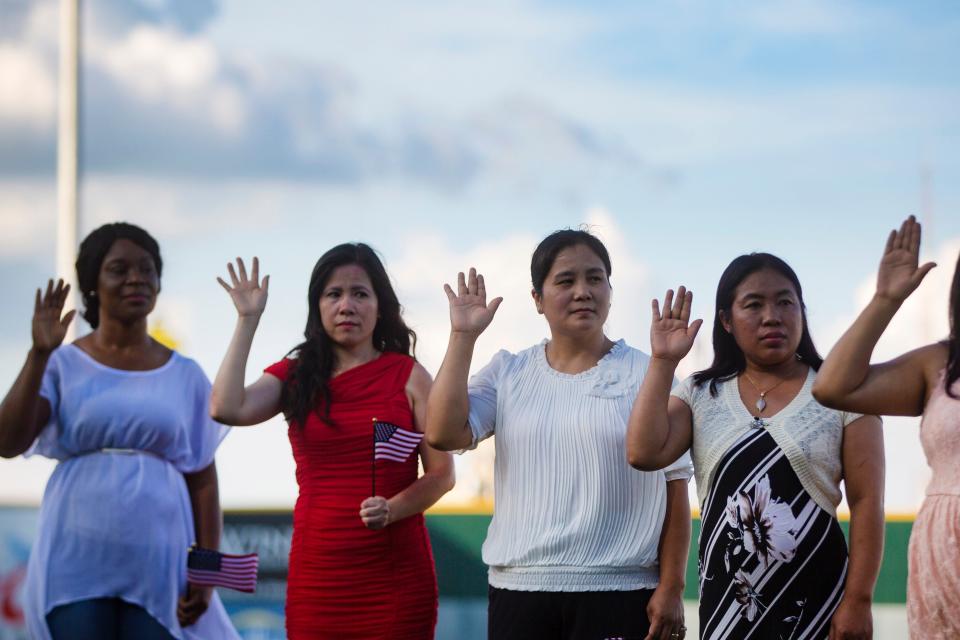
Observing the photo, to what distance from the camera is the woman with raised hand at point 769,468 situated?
10.7 feet

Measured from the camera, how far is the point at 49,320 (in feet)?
12.8

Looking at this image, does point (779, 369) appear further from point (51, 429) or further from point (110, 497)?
point (51, 429)

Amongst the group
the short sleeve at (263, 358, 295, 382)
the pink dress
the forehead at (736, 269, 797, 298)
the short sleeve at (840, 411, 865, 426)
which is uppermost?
the forehead at (736, 269, 797, 298)

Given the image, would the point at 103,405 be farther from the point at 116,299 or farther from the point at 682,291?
the point at 682,291

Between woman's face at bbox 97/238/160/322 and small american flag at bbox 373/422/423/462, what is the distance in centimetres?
85

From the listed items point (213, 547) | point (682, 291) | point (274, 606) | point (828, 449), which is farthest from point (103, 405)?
point (274, 606)

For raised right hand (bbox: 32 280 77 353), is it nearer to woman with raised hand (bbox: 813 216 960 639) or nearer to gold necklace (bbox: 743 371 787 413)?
gold necklace (bbox: 743 371 787 413)

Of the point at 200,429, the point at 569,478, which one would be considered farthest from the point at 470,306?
the point at 200,429

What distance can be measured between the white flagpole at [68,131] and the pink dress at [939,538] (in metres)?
7.29

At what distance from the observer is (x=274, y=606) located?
6.71m

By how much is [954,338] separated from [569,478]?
1131 mm

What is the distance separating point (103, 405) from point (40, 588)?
566 mm

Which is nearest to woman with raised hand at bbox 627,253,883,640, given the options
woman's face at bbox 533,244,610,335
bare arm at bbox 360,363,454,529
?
woman's face at bbox 533,244,610,335

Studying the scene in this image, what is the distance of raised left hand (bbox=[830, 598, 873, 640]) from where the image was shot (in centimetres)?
319
